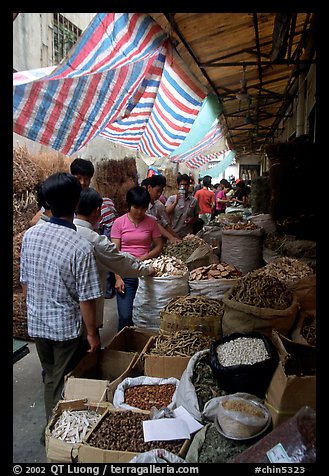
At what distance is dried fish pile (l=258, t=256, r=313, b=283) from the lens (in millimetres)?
4601

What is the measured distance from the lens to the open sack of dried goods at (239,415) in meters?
2.29

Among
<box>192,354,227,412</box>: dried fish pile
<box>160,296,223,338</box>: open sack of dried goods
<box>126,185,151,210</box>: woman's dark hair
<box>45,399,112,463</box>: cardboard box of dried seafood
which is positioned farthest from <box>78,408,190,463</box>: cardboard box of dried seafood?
<box>126,185,151,210</box>: woman's dark hair

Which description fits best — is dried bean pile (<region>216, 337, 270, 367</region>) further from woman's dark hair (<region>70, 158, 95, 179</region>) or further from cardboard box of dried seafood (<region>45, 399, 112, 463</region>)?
woman's dark hair (<region>70, 158, 95, 179</region>)

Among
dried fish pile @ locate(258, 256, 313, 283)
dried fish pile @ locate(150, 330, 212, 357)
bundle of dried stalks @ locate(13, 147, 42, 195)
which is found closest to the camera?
dried fish pile @ locate(150, 330, 212, 357)

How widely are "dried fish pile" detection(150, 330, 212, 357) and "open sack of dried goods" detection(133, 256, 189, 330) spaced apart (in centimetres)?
62

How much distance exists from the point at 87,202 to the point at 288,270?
2769mm

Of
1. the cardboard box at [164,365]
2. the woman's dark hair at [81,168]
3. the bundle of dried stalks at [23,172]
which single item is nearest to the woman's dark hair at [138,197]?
the woman's dark hair at [81,168]

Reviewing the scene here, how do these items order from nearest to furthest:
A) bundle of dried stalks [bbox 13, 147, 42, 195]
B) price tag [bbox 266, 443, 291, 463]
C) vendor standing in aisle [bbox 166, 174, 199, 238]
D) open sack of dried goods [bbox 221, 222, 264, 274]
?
price tag [bbox 266, 443, 291, 463] < bundle of dried stalks [bbox 13, 147, 42, 195] < open sack of dried goods [bbox 221, 222, 264, 274] < vendor standing in aisle [bbox 166, 174, 199, 238]

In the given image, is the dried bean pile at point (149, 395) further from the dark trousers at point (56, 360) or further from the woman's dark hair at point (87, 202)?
the woman's dark hair at point (87, 202)

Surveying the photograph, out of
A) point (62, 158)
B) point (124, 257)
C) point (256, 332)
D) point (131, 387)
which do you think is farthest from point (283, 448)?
point (62, 158)

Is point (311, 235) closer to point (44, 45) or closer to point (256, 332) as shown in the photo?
point (256, 332)

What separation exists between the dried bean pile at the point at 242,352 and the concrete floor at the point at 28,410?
5.33 ft

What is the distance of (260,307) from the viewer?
3.40 metres

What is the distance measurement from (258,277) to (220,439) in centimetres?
180
